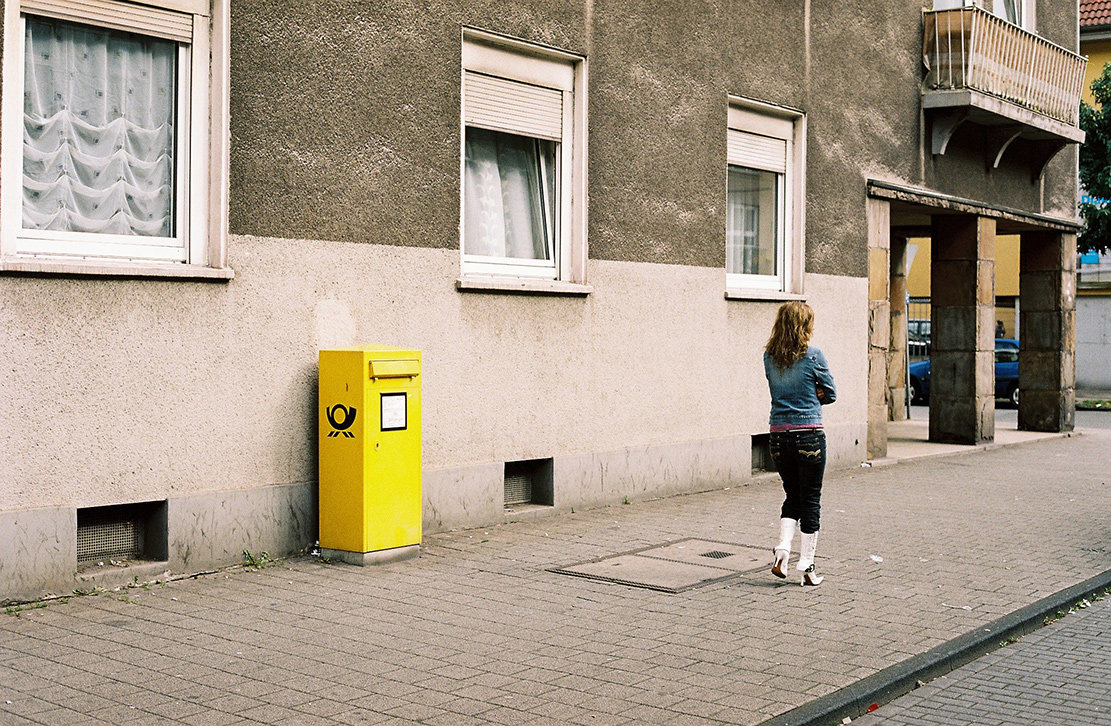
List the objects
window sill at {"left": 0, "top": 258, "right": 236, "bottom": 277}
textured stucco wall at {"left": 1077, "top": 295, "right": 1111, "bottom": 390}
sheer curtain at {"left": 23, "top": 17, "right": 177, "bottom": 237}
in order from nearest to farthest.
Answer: window sill at {"left": 0, "top": 258, "right": 236, "bottom": 277}
sheer curtain at {"left": 23, "top": 17, "right": 177, "bottom": 237}
textured stucco wall at {"left": 1077, "top": 295, "right": 1111, "bottom": 390}

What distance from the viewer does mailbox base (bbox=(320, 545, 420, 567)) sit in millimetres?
8141

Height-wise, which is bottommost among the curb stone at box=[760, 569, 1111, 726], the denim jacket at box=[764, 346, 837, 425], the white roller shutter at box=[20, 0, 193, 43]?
the curb stone at box=[760, 569, 1111, 726]

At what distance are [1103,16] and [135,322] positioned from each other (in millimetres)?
35028

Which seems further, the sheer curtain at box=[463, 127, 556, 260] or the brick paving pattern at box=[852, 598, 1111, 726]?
the sheer curtain at box=[463, 127, 556, 260]

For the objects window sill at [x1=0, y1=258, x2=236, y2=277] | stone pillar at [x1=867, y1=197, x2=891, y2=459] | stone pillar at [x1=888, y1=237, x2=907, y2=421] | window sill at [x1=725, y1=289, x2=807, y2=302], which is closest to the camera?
window sill at [x1=0, y1=258, x2=236, y2=277]

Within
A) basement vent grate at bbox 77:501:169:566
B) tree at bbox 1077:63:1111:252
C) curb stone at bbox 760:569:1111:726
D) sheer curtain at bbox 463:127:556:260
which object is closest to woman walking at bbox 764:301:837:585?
curb stone at bbox 760:569:1111:726

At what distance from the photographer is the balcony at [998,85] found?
15875mm

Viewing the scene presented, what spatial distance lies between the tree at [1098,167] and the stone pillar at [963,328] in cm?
1244

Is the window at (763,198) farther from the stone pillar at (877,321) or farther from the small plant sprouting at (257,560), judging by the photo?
the small plant sprouting at (257,560)

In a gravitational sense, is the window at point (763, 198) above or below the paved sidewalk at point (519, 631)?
above

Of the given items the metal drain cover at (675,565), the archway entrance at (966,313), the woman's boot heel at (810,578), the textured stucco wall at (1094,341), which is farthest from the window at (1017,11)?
the textured stucco wall at (1094,341)

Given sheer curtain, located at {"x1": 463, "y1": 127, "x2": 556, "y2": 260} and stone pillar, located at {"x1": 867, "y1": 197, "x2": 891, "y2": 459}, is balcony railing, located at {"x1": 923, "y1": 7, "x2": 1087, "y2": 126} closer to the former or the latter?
stone pillar, located at {"x1": 867, "y1": 197, "x2": 891, "y2": 459}

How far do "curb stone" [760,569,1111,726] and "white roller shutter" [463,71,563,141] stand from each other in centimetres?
541

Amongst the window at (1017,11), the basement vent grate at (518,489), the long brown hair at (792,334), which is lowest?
the basement vent grate at (518,489)
